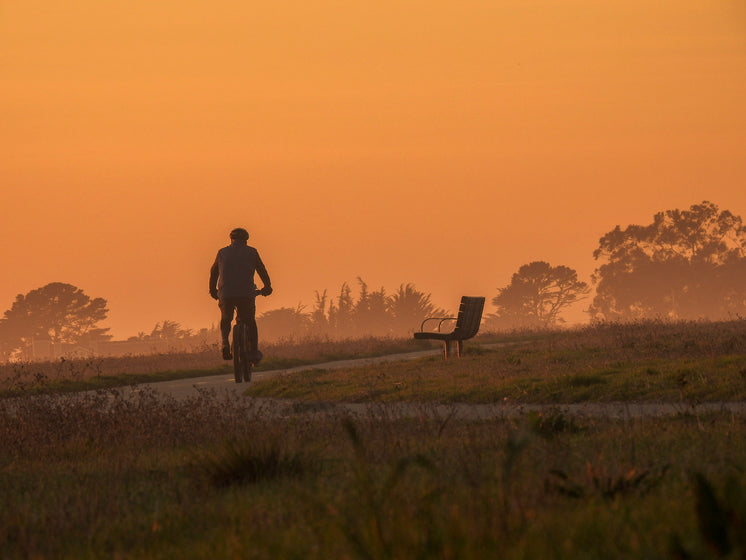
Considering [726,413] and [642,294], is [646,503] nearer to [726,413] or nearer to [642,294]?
[726,413]

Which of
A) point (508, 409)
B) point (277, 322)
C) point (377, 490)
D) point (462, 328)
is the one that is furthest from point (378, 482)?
point (277, 322)

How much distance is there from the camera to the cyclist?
17.3 m

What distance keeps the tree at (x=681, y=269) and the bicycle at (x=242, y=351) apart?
67897mm

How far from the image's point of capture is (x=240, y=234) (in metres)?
17.7

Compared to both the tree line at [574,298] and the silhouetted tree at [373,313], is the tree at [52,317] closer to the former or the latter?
the tree line at [574,298]

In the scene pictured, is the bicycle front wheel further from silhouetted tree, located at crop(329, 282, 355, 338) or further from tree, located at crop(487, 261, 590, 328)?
tree, located at crop(487, 261, 590, 328)

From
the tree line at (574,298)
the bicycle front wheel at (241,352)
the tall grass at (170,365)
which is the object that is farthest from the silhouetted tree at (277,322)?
the bicycle front wheel at (241,352)

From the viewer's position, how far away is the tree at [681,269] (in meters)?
83.5

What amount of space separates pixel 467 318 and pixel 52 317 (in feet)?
279

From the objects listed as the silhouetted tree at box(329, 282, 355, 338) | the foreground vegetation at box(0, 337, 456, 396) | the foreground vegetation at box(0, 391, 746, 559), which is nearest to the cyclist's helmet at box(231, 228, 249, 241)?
the foreground vegetation at box(0, 337, 456, 396)

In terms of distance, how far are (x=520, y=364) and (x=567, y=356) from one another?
1.00 metres

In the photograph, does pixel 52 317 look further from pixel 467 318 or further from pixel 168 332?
pixel 467 318

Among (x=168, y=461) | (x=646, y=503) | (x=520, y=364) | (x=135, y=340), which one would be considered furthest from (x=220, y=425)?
(x=135, y=340)

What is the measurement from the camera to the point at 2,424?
991cm
